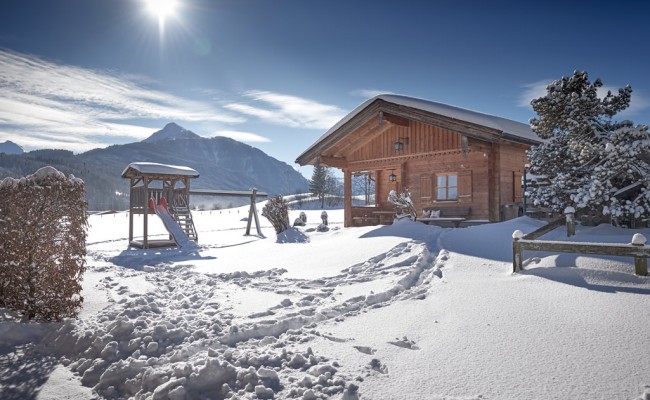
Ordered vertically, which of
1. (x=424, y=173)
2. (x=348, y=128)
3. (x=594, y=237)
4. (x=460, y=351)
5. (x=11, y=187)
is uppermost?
(x=348, y=128)

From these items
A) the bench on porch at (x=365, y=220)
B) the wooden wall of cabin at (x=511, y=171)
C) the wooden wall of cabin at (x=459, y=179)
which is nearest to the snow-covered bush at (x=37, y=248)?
the wooden wall of cabin at (x=459, y=179)

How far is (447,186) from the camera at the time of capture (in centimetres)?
1579

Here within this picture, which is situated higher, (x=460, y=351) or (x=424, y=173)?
(x=424, y=173)

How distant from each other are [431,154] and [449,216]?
105 inches

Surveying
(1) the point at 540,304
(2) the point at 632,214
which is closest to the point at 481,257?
(1) the point at 540,304

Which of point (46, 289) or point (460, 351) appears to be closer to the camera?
point (460, 351)

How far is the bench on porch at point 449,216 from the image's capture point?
1377 centimetres

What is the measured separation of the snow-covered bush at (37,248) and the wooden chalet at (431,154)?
1127cm

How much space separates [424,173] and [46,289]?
1381cm

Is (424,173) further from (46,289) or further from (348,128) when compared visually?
(46,289)

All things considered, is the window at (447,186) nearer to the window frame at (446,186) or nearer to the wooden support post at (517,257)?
the window frame at (446,186)

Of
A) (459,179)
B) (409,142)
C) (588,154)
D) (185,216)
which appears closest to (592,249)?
(588,154)

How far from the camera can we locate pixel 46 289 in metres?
5.25

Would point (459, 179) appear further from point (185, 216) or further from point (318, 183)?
point (318, 183)
